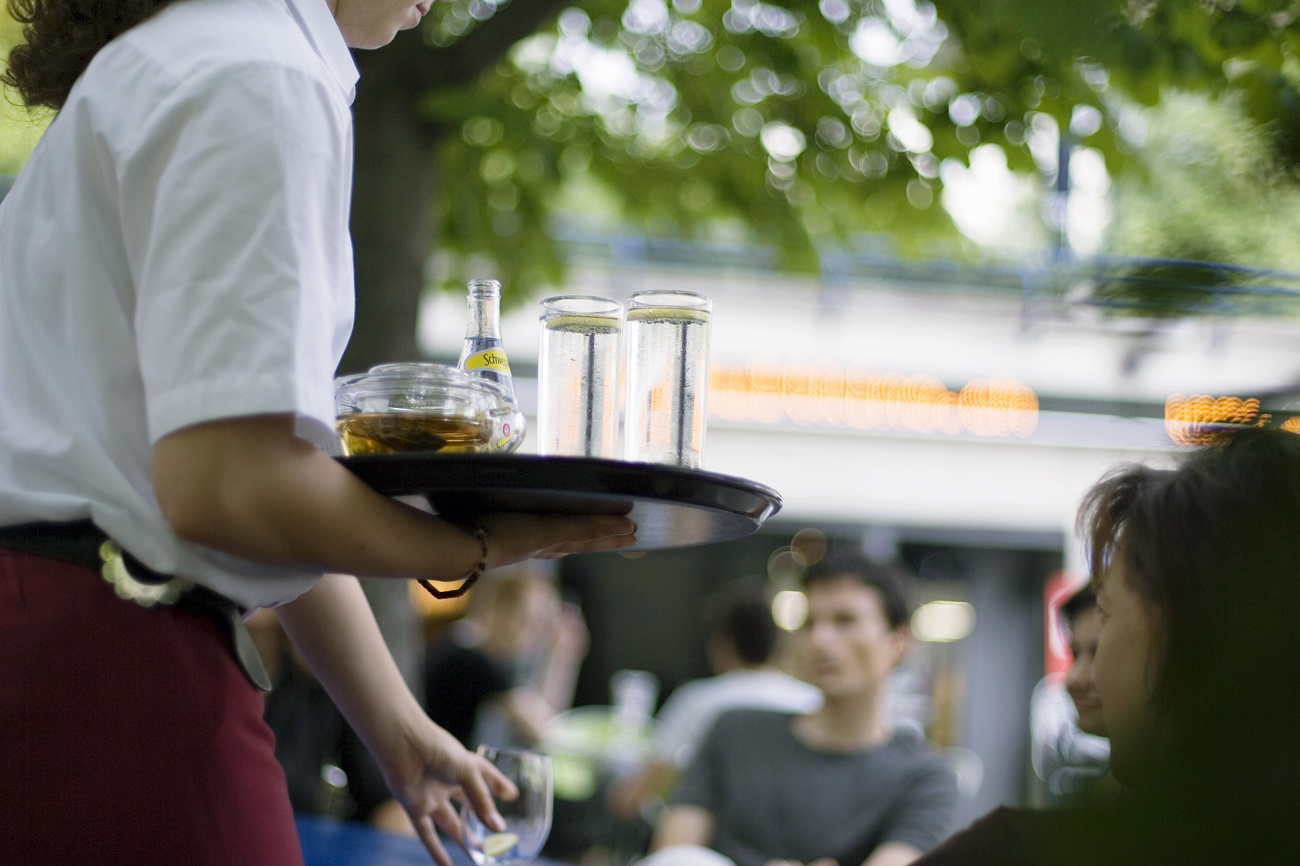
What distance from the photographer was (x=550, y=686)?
698cm

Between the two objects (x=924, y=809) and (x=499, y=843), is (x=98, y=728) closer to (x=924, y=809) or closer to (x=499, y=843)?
(x=499, y=843)

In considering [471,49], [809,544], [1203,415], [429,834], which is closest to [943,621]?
[809,544]

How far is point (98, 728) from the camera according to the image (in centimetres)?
78

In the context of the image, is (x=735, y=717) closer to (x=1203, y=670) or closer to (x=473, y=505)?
(x=473, y=505)

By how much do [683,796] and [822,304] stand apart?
6.58 meters

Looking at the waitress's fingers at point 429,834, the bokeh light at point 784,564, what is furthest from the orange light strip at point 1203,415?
the bokeh light at point 784,564

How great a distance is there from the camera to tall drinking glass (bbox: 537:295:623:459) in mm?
1065

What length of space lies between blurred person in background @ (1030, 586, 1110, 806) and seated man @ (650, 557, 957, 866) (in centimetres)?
45

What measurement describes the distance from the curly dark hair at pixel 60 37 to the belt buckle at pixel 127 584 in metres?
0.41

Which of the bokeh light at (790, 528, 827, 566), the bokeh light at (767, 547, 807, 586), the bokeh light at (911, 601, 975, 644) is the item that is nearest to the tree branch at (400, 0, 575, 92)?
the bokeh light at (790, 528, 827, 566)

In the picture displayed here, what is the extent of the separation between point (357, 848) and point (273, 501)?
51.3 inches

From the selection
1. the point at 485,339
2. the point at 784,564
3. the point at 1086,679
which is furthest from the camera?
the point at 784,564

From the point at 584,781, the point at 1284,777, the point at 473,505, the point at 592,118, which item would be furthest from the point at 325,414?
the point at 584,781

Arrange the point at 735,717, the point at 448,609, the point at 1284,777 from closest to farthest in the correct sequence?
1. the point at 1284,777
2. the point at 735,717
3. the point at 448,609
